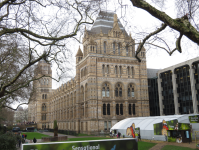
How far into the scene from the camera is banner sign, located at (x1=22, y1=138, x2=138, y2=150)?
489 inches

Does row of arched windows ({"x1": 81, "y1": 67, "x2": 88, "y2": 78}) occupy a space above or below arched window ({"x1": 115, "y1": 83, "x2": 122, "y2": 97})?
above

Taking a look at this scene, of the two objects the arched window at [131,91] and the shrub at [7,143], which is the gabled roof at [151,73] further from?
the shrub at [7,143]

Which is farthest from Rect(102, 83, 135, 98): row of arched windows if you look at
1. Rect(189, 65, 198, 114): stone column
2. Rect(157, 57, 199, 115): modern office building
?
Rect(189, 65, 198, 114): stone column

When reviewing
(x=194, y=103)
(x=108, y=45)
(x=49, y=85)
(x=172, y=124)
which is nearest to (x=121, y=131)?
(x=172, y=124)

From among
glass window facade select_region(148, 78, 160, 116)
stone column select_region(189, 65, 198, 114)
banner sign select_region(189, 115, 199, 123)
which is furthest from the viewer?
glass window facade select_region(148, 78, 160, 116)

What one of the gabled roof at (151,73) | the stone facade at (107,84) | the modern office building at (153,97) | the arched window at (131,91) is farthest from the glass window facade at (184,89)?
the gabled roof at (151,73)

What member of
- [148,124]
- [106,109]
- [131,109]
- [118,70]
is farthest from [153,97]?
[148,124]

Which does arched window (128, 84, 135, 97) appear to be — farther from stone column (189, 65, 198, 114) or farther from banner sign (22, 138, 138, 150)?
banner sign (22, 138, 138, 150)

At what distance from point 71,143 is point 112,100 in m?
38.3

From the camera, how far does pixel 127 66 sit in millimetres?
54250

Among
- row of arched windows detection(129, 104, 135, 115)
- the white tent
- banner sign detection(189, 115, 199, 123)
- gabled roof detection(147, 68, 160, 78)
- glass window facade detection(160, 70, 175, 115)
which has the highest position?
gabled roof detection(147, 68, 160, 78)

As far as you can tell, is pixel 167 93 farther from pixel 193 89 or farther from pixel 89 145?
pixel 89 145

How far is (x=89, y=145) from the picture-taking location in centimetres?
1348

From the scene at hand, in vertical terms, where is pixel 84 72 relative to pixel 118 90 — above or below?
above
